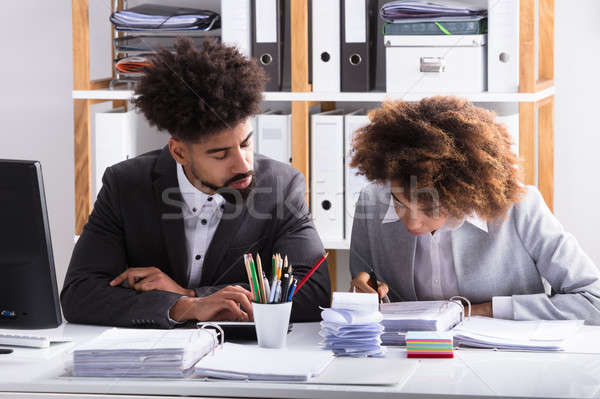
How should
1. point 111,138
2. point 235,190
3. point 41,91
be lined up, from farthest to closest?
point 41,91 → point 111,138 → point 235,190

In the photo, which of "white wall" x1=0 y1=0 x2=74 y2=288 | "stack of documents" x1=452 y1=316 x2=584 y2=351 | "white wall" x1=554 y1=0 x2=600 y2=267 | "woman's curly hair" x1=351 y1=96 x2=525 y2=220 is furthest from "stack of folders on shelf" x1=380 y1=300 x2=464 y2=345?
"white wall" x1=0 y1=0 x2=74 y2=288

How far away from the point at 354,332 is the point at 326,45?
44.0 inches

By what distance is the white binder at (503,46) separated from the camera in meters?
2.20

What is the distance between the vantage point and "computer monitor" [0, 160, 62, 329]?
1.35 metres

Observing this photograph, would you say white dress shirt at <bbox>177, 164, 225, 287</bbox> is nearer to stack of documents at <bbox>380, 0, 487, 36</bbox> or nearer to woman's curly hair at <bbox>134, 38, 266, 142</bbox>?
woman's curly hair at <bbox>134, 38, 266, 142</bbox>

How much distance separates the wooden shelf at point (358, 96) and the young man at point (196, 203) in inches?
14.1

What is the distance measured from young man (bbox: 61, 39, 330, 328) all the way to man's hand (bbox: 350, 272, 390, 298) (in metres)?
0.07

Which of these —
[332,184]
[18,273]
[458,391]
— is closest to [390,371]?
[458,391]

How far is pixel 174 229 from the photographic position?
6.35 feet

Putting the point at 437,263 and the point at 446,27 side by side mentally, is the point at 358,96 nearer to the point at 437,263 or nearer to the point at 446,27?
the point at 446,27

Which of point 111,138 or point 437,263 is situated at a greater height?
point 111,138

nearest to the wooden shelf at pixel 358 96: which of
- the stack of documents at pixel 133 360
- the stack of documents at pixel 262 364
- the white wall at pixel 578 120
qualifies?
the white wall at pixel 578 120

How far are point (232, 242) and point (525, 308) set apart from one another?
707 mm

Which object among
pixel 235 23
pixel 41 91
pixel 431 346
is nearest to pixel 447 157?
pixel 431 346
